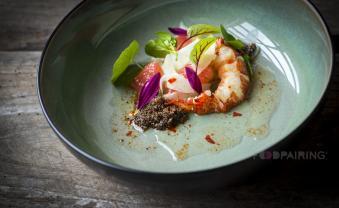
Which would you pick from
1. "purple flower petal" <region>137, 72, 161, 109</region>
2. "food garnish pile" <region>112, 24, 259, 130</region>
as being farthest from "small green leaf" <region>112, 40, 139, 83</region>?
"purple flower petal" <region>137, 72, 161, 109</region>

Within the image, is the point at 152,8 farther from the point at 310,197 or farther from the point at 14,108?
the point at 310,197

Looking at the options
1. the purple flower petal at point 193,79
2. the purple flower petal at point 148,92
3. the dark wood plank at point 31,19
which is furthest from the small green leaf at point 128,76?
the dark wood plank at point 31,19

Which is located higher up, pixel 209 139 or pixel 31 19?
pixel 209 139

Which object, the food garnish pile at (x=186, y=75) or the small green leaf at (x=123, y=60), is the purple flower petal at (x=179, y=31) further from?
the small green leaf at (x=123, y=60)

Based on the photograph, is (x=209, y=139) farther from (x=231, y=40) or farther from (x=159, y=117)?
(x=231, y=40)

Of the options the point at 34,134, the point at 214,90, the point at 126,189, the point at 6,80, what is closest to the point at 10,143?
the point at 34,134

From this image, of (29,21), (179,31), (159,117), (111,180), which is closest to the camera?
(111,180)

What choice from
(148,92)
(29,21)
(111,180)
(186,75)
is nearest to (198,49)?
(186,75)
